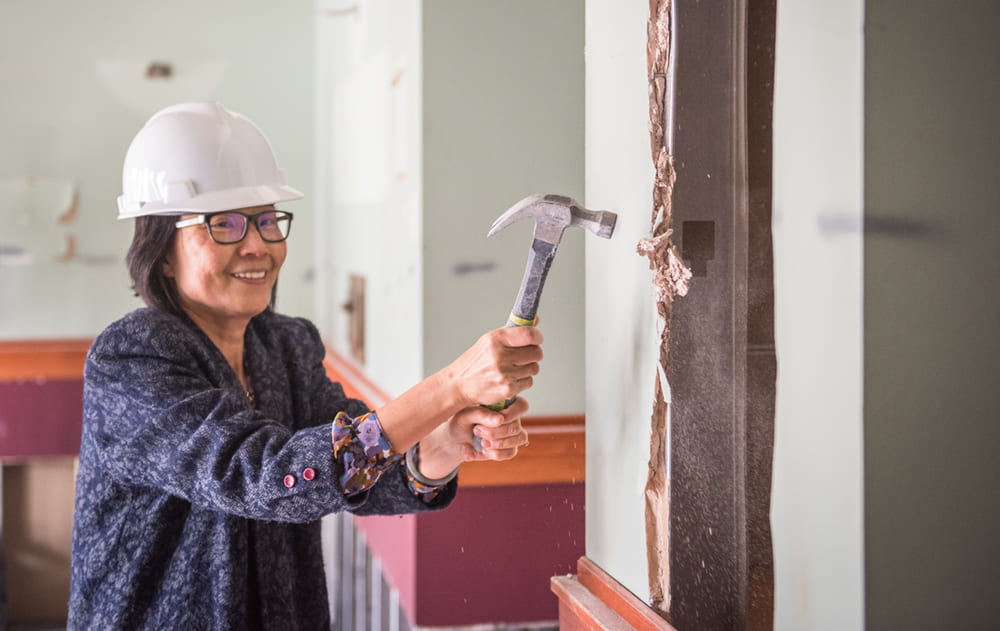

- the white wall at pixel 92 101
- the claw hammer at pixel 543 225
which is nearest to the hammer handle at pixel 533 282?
the claw hammer at pixel 543 225

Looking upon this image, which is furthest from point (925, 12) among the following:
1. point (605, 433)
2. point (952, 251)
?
point (605, 433)

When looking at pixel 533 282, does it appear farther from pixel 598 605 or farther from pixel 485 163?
pixel 485 163

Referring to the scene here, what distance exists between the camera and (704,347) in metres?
0.88

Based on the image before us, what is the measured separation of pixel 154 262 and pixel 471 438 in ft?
1.73

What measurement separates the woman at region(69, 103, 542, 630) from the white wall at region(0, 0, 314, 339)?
224 cm

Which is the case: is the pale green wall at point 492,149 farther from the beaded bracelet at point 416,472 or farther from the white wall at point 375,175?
the beaded bracelet at point 416,472

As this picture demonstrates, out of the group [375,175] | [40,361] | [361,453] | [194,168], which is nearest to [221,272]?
[194,168]

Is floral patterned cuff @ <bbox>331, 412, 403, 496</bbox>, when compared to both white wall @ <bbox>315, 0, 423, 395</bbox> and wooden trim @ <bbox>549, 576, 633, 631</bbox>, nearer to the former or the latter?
wooden trim @ <bbox>549, 576, 633, 631</bbox>

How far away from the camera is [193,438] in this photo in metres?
1.06

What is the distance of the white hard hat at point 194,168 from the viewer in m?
1.33

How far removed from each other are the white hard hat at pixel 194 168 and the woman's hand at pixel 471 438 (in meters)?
0.46

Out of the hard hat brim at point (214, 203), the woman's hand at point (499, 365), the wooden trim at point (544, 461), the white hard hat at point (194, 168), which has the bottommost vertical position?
the wooden trim at point (544, 461)

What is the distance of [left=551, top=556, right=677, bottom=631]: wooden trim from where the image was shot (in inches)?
38.5

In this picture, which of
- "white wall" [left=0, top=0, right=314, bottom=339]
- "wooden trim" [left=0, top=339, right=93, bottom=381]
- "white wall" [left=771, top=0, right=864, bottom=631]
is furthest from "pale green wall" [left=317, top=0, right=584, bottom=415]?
"wooden trim" [left=0, top=339, right=93, bottom=381]
